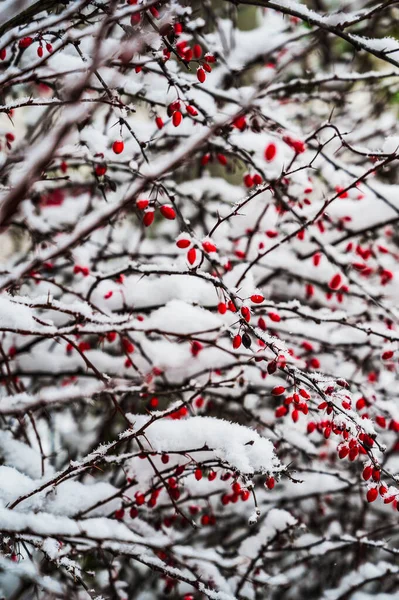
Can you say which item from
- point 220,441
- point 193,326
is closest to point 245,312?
point 220,441

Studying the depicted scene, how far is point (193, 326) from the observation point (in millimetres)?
2354

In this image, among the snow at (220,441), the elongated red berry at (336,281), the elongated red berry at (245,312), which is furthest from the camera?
the elongated red berry at (336,281)

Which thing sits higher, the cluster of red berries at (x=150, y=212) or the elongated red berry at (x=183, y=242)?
the cluster of red berries at (x=150, y=212)

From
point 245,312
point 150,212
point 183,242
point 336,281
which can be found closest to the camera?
point 245,312

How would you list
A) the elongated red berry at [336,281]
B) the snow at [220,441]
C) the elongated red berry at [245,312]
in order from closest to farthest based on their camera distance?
the elongated red berry at [245,312] < the snow at [220,441] < the elongated red berry at [336,281]

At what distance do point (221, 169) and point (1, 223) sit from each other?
12.6 feet

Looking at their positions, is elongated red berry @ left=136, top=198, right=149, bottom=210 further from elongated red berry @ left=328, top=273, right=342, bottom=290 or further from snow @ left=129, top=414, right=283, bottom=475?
elongated red berry @ left=328, top=273, right=342, bottom=290

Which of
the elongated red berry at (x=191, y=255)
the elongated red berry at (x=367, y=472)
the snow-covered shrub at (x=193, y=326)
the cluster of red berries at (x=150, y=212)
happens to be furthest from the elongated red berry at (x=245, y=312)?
the elongated red berry at (x=367, y=472)

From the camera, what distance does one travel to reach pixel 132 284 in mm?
2711

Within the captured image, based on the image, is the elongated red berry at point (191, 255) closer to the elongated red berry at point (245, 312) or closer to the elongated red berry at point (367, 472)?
the elongated red berry at point (245, 312)

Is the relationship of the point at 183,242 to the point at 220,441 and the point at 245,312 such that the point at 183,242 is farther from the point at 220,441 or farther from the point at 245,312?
the point at 220,441

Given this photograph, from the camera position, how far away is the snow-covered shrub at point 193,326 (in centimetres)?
153

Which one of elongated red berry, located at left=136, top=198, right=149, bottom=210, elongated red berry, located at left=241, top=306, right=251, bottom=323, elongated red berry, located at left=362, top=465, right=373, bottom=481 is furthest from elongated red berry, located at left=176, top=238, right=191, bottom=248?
elongated red berry, located at left=362, top=465, right=373, bottom=481

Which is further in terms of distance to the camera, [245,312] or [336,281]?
[336,281]
